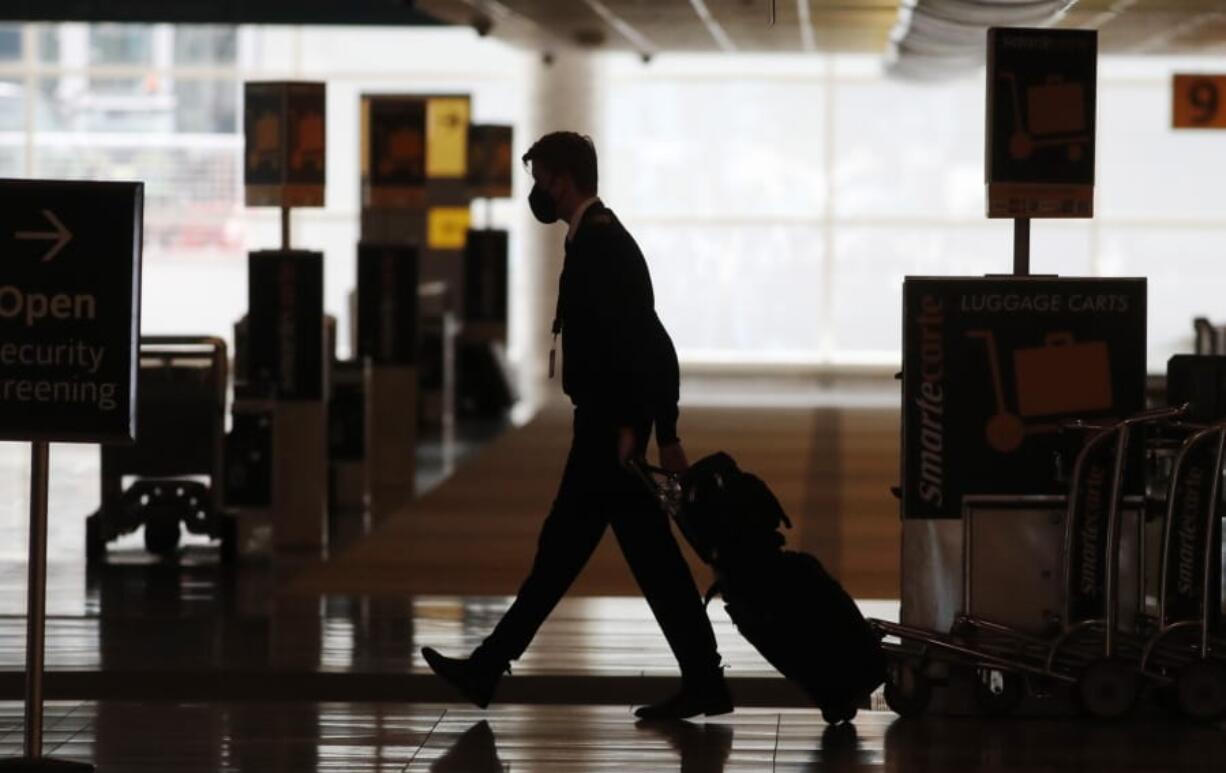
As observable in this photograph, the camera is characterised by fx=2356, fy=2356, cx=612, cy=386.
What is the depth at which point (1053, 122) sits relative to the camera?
6637mm

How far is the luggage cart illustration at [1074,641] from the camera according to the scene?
6.12 meters

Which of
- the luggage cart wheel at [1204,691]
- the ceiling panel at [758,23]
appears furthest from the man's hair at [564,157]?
the ceiling panel at [758,23]

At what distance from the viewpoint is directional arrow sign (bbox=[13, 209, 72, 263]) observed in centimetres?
518

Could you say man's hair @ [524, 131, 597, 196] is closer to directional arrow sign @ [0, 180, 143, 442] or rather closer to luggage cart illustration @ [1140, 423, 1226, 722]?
directional arrow sign @ [0, 180, 143, 442]

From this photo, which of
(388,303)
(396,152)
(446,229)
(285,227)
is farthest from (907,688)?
(446,229)

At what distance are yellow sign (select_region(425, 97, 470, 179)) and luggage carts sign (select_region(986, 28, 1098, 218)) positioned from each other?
11871 mm

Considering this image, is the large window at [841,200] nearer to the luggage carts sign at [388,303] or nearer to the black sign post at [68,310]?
the luggage carts sign at [388,303]

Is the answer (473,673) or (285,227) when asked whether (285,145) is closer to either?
(285,227)

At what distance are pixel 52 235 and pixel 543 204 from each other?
1.38m

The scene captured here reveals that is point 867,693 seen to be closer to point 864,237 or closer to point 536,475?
point 536,475

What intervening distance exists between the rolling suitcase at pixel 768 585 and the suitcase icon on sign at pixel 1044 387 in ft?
2.47

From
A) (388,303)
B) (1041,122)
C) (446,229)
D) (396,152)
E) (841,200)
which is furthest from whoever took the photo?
(841,200)

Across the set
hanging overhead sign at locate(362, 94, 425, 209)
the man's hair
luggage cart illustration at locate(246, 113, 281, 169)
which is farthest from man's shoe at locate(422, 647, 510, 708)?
hanging overhead sign at locate(362, 94, 425, 209)

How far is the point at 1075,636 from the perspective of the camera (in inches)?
246
